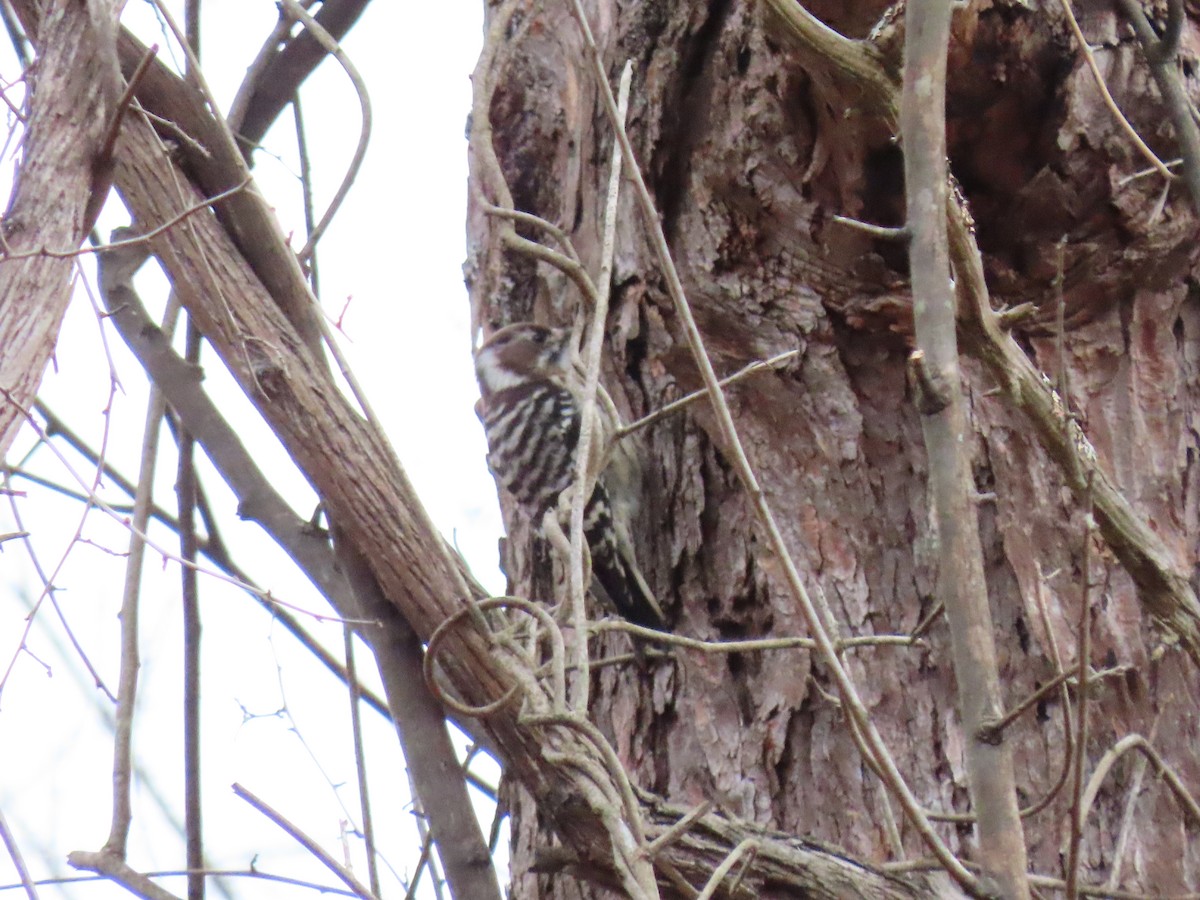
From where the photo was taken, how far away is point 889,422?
2307 mm

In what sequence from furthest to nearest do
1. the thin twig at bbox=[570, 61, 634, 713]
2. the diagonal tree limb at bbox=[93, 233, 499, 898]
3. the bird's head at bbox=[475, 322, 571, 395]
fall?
the bird's head at bbox=[475, 322, 571, 395], the diagonal tree limb at bbox=[93, 233, 499, 898], the thin twig at bbox=[570, 61, 634, 713]

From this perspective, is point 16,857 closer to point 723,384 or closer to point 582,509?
point 582,509

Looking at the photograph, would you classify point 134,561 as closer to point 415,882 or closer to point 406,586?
point 406,586

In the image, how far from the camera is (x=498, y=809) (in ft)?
7.63

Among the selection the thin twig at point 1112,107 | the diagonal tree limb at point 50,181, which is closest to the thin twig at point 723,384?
the thin twig at point 1112,107

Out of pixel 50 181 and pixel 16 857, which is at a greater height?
pixel 50 181

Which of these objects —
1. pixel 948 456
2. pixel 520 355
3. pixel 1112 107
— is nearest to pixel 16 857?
pixel 948 456

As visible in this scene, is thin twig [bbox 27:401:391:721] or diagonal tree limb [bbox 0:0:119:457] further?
thin twig [bbox 27:401:391:721]

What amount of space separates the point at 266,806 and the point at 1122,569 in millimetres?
1395

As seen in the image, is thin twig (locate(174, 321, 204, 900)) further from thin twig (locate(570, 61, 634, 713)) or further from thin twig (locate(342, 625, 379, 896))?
thin twig (locate(570, 61, 634, 713))

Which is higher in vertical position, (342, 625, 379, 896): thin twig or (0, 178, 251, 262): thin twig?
(0, 178, 251, 262): thin twig

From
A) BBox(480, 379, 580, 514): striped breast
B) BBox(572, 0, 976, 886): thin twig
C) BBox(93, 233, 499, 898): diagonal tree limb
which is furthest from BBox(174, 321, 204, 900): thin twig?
BBox(572, 0, 976, 886): thin twig

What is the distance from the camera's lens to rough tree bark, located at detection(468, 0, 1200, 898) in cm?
207

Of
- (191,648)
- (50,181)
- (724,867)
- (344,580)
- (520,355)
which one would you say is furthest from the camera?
(520,355)
